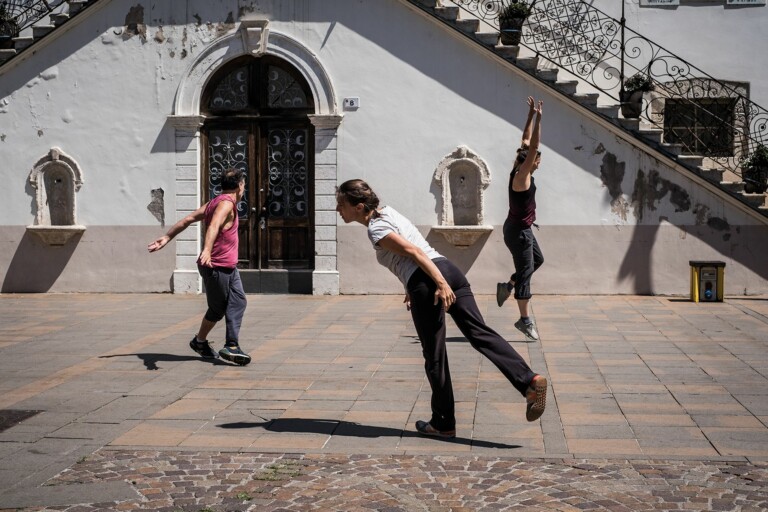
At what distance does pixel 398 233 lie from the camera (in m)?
6.57

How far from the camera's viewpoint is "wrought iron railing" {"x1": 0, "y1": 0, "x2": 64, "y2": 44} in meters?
16.7

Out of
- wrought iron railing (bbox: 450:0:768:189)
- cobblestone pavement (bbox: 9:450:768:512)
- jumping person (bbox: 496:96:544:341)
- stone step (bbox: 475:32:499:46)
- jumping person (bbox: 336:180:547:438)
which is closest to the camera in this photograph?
cobblestone pavement (bbox: 9:450:768:512)

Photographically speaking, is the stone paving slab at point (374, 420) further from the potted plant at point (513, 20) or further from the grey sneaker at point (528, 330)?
the potted plant at point (513, 20)

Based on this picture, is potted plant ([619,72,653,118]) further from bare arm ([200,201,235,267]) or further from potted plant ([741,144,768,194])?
bare arm ([200,201,235,267])

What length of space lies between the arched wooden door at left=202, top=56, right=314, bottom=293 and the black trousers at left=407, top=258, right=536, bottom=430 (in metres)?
9.41

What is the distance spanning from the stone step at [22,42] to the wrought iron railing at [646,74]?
21.3 ft

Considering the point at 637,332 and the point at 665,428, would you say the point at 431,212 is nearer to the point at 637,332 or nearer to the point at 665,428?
the point at 637,332

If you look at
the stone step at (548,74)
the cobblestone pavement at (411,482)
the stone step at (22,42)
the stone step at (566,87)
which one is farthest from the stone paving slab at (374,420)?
the stone step at (22,42)

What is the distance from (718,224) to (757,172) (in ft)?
3.72

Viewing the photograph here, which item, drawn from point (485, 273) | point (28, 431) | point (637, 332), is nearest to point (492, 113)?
point (485, 273)

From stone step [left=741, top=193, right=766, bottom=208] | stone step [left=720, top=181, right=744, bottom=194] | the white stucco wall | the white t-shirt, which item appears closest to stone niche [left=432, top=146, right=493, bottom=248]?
the white stucco wall

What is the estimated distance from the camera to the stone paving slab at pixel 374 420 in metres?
5.47

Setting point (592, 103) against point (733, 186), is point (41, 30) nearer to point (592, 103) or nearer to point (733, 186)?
point (592, 103)

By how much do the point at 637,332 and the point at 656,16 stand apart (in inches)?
311
